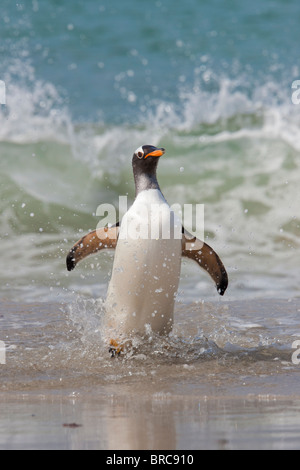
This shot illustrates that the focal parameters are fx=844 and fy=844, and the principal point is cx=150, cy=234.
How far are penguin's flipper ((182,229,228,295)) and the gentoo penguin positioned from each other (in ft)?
0.31

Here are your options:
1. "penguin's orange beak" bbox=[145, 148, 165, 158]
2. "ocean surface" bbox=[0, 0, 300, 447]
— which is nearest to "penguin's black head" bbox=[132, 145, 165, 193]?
"penguin's orange beak" bbox=[145, 148, 165, 158]

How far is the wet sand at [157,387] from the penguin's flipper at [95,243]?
1.24 ft

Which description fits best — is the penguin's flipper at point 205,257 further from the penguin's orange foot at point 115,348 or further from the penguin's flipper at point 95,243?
the penguin's orange foot at point 115,348

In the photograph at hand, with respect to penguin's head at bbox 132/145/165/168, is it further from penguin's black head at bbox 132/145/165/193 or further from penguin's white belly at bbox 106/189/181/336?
penguin's white belly at bbox 106/189/181/336

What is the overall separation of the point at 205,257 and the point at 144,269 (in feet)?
1.64

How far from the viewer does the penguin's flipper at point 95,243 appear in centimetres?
502

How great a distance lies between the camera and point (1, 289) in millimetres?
6785

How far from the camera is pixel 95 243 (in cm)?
508

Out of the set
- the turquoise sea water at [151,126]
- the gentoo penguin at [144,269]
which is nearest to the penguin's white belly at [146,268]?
the gentoo penguin at [144,269]

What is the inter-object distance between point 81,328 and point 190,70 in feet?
36.7

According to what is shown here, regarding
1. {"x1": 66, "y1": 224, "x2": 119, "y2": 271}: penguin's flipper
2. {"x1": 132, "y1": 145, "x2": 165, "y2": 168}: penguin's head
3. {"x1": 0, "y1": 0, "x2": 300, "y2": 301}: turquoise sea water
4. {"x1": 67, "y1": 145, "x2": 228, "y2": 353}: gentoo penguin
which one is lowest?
{"x1": 67, "y1": 145, "x2": 228, "y2": 353}: gentoo penguin

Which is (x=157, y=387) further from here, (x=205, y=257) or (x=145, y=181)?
(x=145, y=181)

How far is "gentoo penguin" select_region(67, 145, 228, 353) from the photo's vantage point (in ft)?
15.5

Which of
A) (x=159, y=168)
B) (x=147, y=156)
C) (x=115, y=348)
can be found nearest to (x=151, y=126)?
(x=159, y=168)
